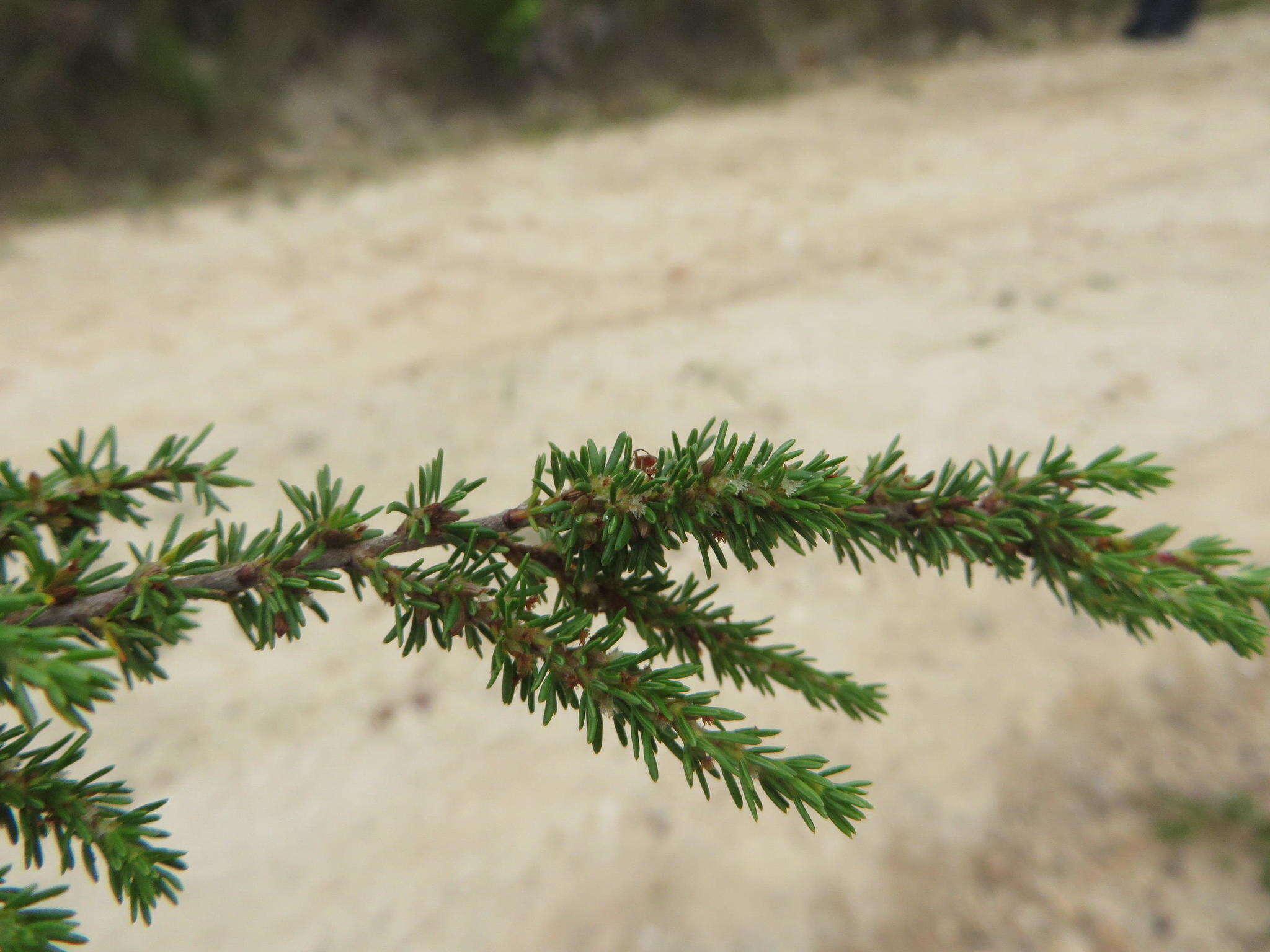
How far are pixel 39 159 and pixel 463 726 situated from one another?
18.0ft

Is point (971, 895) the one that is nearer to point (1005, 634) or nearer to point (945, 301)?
point (1005, 634)

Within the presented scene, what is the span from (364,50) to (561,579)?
25.0 ft

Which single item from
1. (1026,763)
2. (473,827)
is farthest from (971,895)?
(473,827)

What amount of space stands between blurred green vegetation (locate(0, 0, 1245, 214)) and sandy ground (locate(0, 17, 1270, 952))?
2.71ft

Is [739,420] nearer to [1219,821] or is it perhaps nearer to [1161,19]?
[1219,821]

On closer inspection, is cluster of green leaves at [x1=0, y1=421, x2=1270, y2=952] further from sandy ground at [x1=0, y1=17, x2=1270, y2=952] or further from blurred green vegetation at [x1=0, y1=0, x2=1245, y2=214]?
blurred green vegetation at [x1=0, y1=0, x2=1245, y2=214]

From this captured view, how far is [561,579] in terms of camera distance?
34.0 inches

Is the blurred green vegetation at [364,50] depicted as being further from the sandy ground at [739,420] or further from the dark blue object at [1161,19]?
the sandy ground at [739,420]

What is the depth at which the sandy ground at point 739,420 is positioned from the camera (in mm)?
2637

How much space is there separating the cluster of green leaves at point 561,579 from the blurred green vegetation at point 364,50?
6547 millimetres

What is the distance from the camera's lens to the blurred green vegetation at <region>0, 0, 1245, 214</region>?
6191 mm

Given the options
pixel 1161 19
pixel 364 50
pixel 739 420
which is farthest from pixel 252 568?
pixel 1161 19

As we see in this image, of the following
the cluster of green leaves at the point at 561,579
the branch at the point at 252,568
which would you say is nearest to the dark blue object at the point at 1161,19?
the cluster of green leaves at the point at 561,579

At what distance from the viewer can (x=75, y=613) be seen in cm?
75
